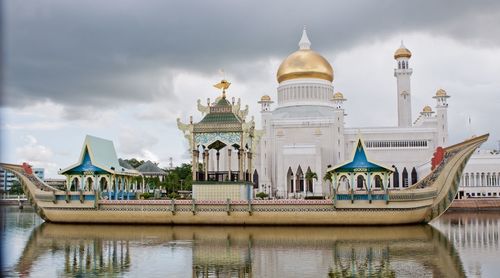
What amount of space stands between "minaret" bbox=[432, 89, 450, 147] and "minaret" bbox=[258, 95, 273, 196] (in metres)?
18.0

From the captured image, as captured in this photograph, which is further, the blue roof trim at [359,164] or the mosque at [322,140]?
the mosque at [322,140]

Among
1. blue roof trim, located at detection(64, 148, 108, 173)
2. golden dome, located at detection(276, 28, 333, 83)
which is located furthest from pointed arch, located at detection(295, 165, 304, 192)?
blue roof trim, located at detection(64, 148, 108, 173)

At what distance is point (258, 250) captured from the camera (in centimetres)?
1561

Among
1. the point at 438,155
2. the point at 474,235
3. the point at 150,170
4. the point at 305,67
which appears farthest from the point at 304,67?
the point at 474,235

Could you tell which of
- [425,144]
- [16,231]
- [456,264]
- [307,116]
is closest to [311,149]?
[307,116]

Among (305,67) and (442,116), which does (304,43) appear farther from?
(442,116)

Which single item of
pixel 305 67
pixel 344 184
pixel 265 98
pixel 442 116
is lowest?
pixel 344 184

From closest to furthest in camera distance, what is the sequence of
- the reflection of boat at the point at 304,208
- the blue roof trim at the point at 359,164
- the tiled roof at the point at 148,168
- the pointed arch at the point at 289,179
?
the reflection of boat at the point at 304,208, the blue roof trim at the point at 359,164, the pointed arch at the point at 289,179, the tiled roof at the point at 148,168

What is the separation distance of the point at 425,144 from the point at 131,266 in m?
46.9

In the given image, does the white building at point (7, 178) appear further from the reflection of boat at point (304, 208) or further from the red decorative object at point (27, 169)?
the reflection of boat at point (304, 208)

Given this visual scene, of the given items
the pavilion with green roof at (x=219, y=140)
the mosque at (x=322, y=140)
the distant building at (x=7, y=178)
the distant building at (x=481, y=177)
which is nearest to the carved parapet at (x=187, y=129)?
the pavilion with green roof at (x=219, y=140)

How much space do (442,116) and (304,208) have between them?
37.4m

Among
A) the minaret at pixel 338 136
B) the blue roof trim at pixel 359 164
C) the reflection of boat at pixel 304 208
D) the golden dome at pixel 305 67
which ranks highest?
the golden dome at pixel 305 67

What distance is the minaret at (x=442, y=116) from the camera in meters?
54.4
